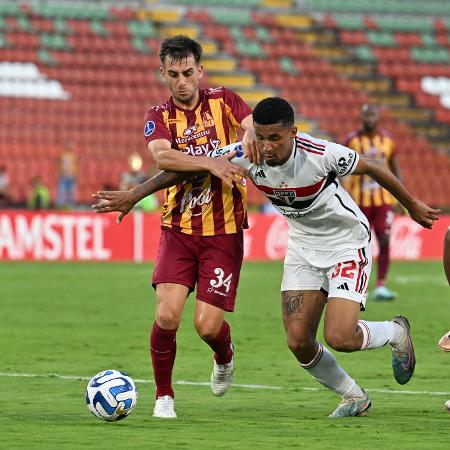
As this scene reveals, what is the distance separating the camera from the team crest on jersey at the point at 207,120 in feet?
23.7

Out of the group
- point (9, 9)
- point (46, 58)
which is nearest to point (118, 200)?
point (46, 58)

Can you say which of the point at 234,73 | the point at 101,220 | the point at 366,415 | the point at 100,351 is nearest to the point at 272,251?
the point at 101,220

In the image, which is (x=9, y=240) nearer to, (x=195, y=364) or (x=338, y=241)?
(x=195, y=364)

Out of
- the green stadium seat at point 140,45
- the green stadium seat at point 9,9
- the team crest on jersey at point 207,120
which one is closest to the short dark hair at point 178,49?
the team crest on jersey at point 207,120

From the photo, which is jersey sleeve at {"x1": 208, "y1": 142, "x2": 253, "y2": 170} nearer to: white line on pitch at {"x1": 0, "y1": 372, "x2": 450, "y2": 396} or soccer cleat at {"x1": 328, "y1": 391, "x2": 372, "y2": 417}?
soccer cleat at {"x1": 328, "y1": 391, "x2": 372, "y2": 417}

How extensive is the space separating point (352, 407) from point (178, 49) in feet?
7.71

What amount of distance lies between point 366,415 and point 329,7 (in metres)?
28.6

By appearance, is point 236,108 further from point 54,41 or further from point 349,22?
point 349,22

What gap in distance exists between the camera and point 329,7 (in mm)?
34562

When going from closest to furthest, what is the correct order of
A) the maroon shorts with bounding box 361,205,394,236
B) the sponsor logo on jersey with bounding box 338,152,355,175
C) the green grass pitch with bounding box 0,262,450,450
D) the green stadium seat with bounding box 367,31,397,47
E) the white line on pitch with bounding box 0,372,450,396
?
the green grass pitch with bounding box 0,262,450,450, the sponsor logo on jersey with bounding box 338,152,355,175, the white line on pitch with bounding box 0,372,450,396, the maroon shorts with bounding box 361,205,394,236, the green stadium seat with bounding box 367,31,397,47

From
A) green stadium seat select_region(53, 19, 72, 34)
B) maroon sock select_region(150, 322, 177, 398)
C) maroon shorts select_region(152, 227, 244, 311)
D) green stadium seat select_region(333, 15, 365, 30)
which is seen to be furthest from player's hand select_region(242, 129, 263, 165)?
green stadium seat select_region(333, 15, 365, 30)

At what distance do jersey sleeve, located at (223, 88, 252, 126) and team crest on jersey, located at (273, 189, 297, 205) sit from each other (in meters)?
0.69

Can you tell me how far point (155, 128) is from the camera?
23.3ft

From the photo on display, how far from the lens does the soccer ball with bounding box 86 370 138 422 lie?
21.3 feet
